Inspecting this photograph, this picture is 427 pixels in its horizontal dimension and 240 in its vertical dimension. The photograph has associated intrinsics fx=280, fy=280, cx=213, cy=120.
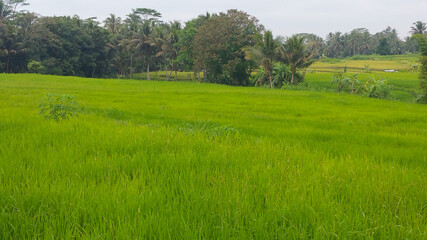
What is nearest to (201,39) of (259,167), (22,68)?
(22,68)

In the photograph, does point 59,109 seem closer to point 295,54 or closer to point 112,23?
point 295,54

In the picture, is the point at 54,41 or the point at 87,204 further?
the point at 54,41

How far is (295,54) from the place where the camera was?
27.4 meters

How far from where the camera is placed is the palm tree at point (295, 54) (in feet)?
88.7

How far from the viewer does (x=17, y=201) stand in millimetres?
1721

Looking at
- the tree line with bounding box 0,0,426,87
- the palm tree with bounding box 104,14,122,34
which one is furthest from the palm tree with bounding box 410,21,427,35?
the palm tree with bounding box 104,14,122,34

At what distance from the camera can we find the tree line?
2947 centimetres

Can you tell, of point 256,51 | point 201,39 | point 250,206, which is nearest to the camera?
point 250,206

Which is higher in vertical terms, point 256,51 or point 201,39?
point 201,39

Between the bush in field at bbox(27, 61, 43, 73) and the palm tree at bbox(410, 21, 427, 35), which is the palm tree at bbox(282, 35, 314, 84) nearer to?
the bush in field at bbox(27, 61, 43, 73)

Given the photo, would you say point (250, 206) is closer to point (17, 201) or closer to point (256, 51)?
point (17, 201)

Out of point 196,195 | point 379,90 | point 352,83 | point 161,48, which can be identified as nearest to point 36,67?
point 161,48

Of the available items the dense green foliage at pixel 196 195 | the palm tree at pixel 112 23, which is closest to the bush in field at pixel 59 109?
the dense green foliage at pixel 196 195

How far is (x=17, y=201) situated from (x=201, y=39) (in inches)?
1461
